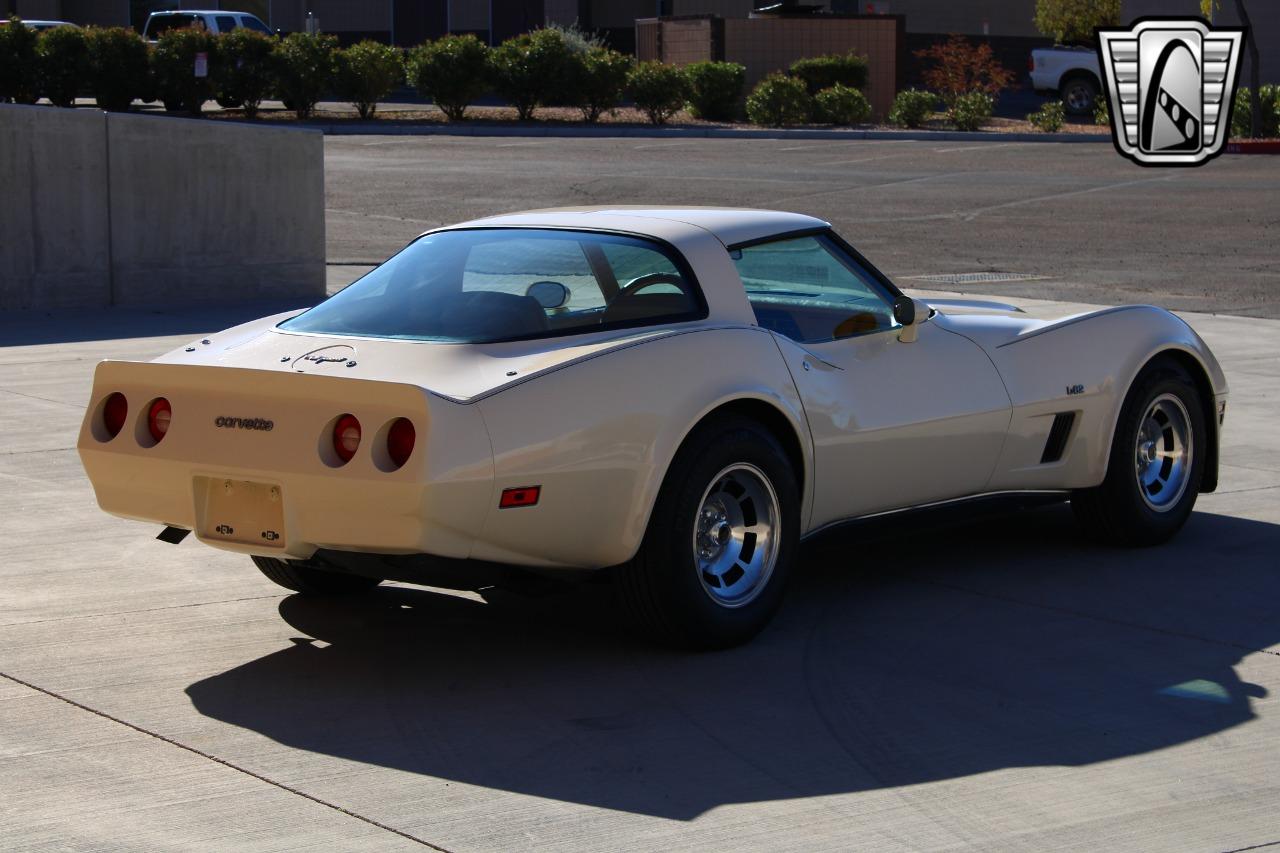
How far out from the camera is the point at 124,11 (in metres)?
62.2

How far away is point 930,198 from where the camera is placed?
938 inches

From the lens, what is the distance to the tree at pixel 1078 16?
169 feet

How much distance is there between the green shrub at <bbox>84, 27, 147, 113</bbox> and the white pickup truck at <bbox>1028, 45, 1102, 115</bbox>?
18.5 metres

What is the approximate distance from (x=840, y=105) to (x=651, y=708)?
31680 mm

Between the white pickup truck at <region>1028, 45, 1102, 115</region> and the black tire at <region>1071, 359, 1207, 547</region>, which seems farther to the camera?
the white pickup truck at <region>1028, 45, 1102, 115</region>

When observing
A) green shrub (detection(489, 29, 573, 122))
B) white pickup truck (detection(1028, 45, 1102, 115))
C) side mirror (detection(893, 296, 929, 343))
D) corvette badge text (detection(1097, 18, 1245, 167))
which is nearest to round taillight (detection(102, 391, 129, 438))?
side mirror (detection(893, 296, 929, 343))

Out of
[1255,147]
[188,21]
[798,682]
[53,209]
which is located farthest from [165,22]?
[798,682]

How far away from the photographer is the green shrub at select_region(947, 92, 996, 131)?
35.2 m

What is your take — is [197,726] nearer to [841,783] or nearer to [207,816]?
[207,816]

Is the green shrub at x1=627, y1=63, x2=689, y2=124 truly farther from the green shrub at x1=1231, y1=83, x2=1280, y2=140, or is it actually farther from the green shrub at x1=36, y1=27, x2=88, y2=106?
the green shrub at x1=1231, y1=83, x2=1280, y2=140

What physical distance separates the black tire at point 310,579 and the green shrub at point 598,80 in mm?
30406

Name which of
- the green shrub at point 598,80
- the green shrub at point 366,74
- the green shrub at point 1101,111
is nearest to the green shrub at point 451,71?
the green shrub at point 366,74
